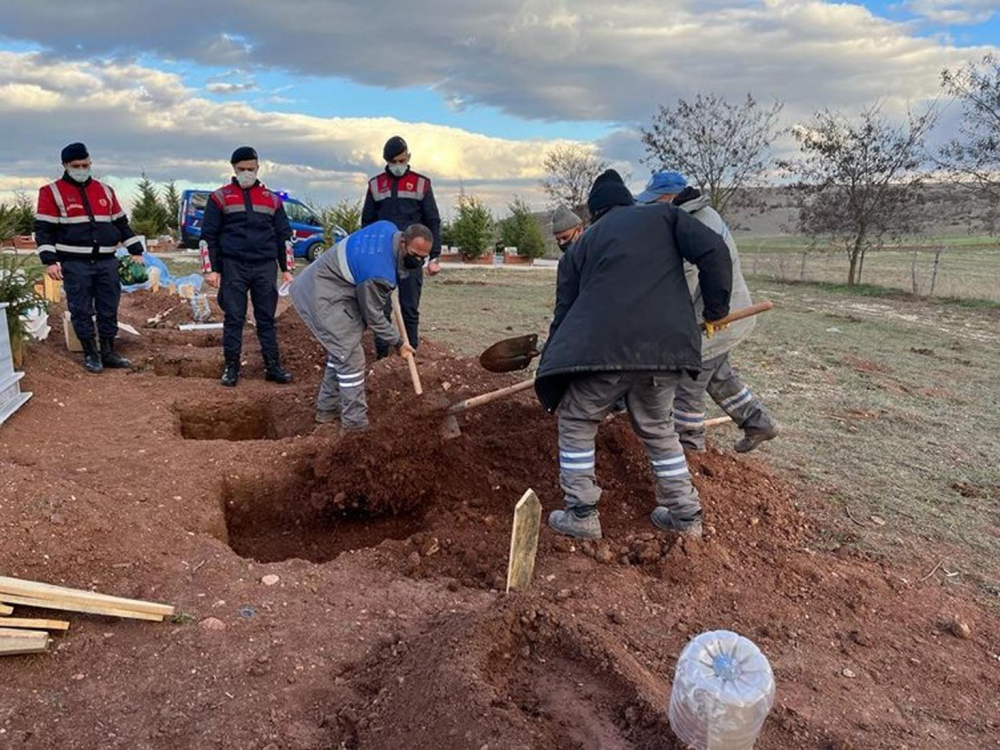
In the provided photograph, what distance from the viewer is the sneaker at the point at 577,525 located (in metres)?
4.06

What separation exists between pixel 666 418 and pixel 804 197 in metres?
19.1

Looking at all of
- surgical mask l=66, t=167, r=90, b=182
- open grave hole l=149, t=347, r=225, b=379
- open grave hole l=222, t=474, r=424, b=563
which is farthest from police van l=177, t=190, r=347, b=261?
open grave hole l=222, t=474, r=424, b=563

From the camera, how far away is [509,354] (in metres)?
5.74

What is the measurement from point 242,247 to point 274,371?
3.74 feet

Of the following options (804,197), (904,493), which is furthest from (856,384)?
(804,197)

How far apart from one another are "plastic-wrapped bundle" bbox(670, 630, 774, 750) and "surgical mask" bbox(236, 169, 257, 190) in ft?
18.7

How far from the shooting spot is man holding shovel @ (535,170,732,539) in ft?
12.3

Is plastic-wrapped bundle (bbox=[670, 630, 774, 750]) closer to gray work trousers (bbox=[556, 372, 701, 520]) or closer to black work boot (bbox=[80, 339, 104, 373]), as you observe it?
gray work trousers (bbox=[556, 372, 701, 520])

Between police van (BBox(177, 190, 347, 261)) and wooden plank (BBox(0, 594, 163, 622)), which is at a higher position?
police van (BBox(177, 190, 347, 261))

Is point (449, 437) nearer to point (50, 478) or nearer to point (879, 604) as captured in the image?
point (50, 478)

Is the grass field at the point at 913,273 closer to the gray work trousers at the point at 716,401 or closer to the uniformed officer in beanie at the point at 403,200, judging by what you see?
the uniformed officer in beanie at the point at 403,200

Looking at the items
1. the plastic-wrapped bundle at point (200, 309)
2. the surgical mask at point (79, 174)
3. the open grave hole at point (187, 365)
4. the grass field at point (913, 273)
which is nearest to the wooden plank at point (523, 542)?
the open grave hole at point (187, 365)

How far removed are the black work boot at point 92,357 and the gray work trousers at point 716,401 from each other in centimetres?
521

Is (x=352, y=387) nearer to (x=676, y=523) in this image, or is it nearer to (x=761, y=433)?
(x=676, y=523)
